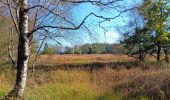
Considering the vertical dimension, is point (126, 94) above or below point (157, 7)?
below

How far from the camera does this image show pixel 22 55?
9.02 meters

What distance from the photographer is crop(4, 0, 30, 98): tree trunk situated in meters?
9.00

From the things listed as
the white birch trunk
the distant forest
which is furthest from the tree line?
the white birch trunk

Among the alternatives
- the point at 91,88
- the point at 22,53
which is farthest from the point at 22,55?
the point at 91,88

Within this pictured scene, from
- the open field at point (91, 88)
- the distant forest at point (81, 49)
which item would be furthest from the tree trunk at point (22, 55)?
Answer: the distant forest at point (81, 49)

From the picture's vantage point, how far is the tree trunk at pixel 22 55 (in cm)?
900

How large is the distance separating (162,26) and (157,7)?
239cm

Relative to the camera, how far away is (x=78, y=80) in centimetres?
1421

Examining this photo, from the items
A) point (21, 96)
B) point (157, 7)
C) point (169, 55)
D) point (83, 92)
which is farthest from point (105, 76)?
point (169, 55)

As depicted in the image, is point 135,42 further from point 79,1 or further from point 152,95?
point 79,1

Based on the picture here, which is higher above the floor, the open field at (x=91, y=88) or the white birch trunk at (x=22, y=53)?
the white birch trunk at (x=22, y=53)

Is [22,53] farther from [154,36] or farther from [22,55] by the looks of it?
[154,36]

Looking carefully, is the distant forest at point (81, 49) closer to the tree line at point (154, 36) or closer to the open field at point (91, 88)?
the open field at point (91, 88)

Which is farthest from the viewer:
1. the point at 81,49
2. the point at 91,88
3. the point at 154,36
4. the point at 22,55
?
the point at 154,36
